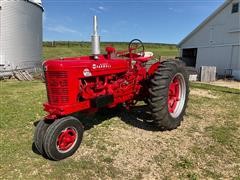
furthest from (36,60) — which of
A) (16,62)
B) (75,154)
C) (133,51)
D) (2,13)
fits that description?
(75,154)

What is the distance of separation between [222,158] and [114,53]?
270 cm

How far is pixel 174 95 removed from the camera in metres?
6.38

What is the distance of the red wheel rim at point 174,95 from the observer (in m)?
6.25

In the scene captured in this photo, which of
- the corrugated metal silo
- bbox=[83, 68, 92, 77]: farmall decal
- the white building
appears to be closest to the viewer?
bbox=[83, 68, 92, 77]: farmall decal

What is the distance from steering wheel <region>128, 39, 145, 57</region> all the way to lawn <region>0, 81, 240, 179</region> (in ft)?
4.78

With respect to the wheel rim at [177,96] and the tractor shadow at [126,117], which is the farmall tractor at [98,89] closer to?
the wheel rim at [177,96]

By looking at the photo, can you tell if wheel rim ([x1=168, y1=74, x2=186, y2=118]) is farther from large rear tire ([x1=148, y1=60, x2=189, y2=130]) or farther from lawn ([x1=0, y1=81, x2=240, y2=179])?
lawn ([x1=0, y1=81, x2=240, y2=179])

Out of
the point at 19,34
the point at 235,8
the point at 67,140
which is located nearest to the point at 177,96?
the point at 67,140

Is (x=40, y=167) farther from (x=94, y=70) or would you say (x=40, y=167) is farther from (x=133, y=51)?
(x=133, y=51)

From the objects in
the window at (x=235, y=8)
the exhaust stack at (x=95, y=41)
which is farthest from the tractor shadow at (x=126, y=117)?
the window at (x=235, y=8)

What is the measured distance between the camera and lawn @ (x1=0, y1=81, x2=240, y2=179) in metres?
4.21

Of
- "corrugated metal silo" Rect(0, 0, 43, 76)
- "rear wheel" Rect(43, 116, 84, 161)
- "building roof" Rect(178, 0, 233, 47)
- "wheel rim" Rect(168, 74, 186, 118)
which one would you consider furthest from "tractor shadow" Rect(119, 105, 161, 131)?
"building roof" Rect(178, 0, 233, 47)

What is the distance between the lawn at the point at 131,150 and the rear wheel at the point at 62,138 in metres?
0.13

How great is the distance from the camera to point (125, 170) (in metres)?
4.29
